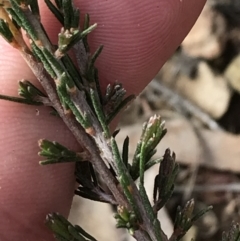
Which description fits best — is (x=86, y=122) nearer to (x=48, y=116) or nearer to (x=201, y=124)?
(x=48, y=116)

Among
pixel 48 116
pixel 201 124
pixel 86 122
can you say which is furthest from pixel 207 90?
pixel 86 122

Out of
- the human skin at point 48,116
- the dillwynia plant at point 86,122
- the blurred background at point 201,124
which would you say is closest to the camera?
the dillwynia plant at point 86,122

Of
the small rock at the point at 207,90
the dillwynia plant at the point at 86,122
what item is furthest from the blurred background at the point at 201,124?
the dillwynia plant at the point at 86,122

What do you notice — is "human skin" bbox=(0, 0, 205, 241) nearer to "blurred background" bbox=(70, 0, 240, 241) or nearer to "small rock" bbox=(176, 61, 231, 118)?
"blurred background" bbox=(70, 0, 240, 241)

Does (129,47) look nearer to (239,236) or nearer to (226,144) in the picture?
(239,236)

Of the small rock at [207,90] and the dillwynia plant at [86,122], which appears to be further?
the small rock at [207,90]

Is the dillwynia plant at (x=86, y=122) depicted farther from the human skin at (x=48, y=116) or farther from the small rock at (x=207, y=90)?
the small rock at (x=207, y=90)
